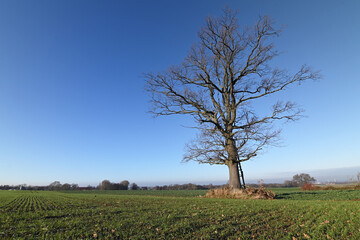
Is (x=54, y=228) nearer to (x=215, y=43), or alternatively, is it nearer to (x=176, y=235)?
(x=176, y=235)

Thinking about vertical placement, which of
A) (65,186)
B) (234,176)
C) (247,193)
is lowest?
(65,186)

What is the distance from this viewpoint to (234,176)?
66.5 ft

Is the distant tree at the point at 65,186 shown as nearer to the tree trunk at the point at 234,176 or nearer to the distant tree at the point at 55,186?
the distant tree at the point at 55,186

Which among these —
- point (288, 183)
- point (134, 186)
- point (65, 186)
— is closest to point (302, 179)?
point (288, 183)

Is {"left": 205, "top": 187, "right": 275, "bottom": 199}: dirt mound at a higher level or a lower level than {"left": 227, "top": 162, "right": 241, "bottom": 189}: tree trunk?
lower

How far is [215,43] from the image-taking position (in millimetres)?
21047

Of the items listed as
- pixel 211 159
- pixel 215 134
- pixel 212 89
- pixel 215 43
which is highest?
pixel 215 43

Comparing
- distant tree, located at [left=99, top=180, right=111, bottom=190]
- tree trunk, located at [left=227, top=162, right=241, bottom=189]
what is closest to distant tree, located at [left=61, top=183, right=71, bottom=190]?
distant tree, located at [left=99, top=180, right=111, bottom=190]

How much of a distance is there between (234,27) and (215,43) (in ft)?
8.09

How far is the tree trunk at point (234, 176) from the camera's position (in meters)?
20.0

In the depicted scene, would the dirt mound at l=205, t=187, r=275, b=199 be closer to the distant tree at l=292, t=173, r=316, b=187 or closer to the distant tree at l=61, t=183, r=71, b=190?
the distant tree at l=292, t=173, r=316, b=187

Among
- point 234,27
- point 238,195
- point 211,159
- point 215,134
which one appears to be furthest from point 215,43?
point 238,195

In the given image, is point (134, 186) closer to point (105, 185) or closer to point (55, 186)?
point (105, 185)

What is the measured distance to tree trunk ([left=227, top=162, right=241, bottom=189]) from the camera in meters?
20.0
